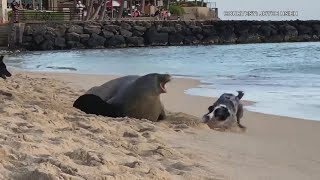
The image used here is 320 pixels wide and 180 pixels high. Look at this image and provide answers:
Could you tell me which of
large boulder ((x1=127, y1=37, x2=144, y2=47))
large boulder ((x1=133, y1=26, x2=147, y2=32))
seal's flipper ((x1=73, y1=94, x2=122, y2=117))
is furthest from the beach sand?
large boulder ((x1=133, y1=26, x2=147, y2=32))

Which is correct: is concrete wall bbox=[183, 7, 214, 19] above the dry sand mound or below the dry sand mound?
above

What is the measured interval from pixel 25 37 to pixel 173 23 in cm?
1155

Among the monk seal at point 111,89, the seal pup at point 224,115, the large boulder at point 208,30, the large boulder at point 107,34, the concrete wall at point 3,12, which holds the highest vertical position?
the concrete wall at point 3,12

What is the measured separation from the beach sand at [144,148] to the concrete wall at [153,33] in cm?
2877

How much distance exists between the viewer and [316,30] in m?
50.2

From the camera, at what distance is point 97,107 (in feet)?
22.6

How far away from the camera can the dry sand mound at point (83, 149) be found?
3.60 m

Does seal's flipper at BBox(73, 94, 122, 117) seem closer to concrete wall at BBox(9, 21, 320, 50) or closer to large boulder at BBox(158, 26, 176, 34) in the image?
concrete wall at BBox(9, 21, 320, 50)

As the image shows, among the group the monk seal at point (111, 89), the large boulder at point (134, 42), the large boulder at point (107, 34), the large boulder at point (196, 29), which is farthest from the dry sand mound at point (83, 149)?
the large boulder at point (196, 29)

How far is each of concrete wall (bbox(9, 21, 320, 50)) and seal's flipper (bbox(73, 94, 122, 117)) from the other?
2805 cm

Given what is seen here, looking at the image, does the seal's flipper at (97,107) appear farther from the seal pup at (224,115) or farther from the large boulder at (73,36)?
the large boulder at (73,36)

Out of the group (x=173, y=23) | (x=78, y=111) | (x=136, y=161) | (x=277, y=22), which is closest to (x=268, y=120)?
(x=78, y=111)

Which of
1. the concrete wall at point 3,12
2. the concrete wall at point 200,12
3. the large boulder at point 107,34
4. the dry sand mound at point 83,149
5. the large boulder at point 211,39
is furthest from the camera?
the concrete wall at point 200,12

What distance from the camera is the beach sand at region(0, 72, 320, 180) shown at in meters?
3.75
